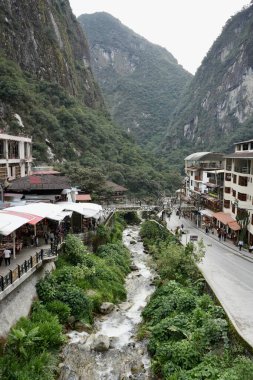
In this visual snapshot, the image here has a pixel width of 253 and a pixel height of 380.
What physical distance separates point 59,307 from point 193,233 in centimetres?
3196

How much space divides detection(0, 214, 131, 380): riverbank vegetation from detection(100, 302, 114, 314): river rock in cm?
34

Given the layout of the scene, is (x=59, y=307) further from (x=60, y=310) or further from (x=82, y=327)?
(x=82, y=327)

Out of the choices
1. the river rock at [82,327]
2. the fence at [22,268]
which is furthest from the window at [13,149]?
the river rock at [82,327]

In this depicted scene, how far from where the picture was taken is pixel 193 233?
49.1m

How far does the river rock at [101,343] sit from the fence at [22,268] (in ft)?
17.9

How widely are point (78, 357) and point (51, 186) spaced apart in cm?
1887

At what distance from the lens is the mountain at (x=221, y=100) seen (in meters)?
142

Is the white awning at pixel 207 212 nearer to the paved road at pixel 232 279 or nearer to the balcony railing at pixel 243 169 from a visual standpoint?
the paved road at pixel 232 279

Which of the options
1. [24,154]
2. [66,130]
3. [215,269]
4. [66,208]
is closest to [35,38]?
[66,130]

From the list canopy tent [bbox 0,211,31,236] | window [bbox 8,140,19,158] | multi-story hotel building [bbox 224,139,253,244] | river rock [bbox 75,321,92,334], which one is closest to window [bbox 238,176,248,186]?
multi-story hotel building [bbox 224,139,253,244]

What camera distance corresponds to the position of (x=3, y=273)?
18125mm

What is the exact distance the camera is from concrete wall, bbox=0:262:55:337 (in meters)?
16.4

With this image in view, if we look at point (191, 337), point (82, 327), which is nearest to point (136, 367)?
point (191, 337)

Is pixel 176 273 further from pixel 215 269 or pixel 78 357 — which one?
pixel 78 357
